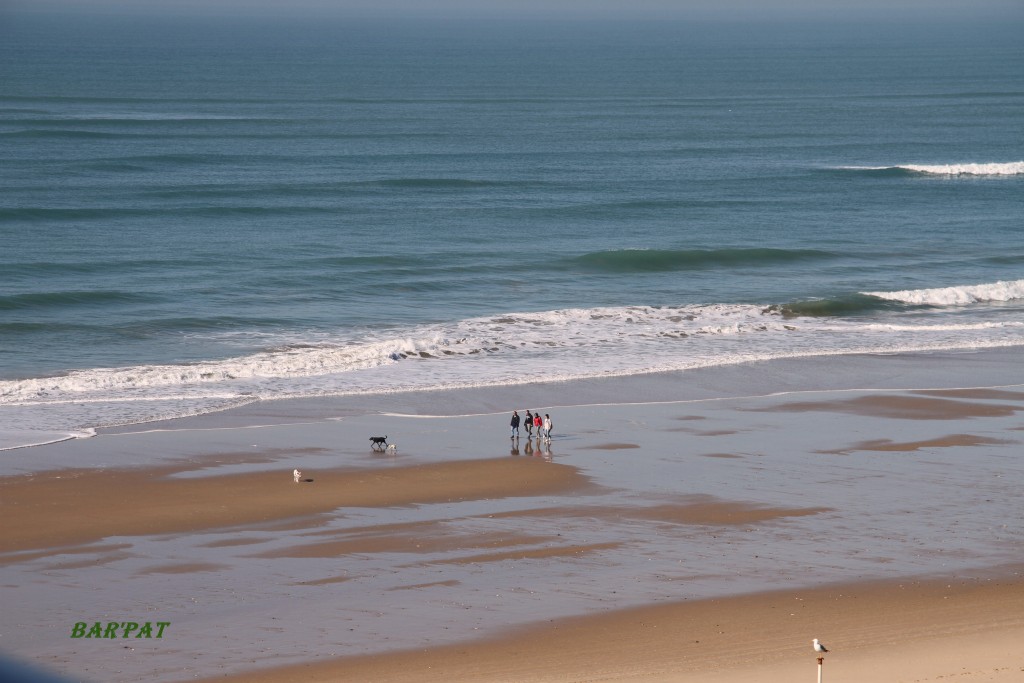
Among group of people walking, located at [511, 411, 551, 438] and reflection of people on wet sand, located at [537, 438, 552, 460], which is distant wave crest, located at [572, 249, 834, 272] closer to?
group of people walking, located at [511, 411, 551, 438]

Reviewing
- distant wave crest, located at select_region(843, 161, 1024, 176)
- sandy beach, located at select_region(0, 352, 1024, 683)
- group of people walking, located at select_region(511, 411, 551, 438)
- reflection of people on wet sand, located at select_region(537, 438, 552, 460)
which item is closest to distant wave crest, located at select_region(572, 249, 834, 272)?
sandy beach, located at select_region(0, 352, 1024, 683)

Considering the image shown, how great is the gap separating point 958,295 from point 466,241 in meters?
16.4

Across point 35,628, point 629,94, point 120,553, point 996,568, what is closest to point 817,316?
point 996,568

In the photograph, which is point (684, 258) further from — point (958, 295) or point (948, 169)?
point (948, 169)

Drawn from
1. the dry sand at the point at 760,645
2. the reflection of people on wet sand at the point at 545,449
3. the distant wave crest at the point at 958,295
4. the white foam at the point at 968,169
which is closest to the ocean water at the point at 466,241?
the distant wave crest at the point at 958,295

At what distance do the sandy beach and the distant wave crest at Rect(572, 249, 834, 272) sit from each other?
1708cm

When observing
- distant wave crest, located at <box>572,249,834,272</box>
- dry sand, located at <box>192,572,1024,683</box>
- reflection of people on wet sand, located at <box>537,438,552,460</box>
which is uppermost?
distant wave crest, located at <box>572,249,834,272</box>

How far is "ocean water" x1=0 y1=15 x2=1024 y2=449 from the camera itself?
29.3 m

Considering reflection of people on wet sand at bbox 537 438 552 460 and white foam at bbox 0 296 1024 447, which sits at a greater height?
white foam at bbox 0 296 1024 447

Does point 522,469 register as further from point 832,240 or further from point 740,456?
point 832,240

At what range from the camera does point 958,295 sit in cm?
3622

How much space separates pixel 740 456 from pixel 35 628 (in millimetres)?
11652

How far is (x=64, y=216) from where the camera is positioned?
4422 centimetres

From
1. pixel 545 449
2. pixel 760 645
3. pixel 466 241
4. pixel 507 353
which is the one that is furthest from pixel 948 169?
pixel 760 645
